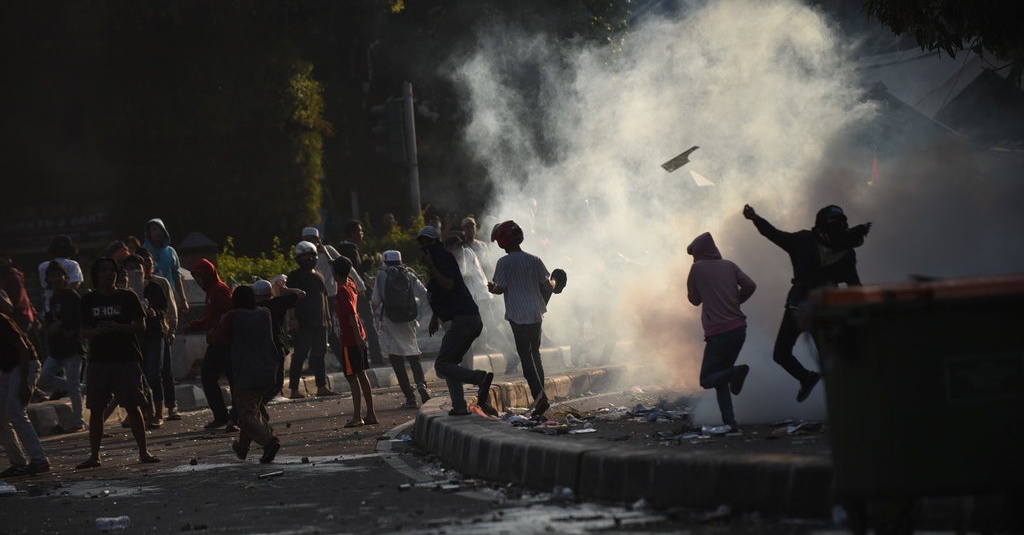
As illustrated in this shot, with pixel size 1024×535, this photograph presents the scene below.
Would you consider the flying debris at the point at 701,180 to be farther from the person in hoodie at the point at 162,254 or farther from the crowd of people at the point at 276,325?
the person in hoodie at the point at 162,254

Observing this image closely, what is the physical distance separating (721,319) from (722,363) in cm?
29

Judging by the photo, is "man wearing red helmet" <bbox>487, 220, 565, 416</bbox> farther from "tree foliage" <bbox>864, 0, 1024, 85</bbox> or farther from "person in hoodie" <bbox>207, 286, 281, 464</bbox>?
"tree foliage" <bbox>864, 0, 1024, 85</bbox>

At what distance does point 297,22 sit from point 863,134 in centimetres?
1434

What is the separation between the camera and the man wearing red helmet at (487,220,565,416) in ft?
44.7

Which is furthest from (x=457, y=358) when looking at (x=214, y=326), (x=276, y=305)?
(x=214, y=326)

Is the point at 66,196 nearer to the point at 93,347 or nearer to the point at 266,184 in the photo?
the point at 266,184

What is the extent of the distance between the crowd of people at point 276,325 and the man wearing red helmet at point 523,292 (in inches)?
0.4

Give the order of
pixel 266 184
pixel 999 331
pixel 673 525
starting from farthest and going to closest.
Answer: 1. pixel 266 184
2. pixel 673 525
3. pixel 999 331

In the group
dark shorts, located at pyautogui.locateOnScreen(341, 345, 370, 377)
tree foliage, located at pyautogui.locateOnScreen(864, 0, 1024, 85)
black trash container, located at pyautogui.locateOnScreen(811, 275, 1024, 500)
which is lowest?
black trash container, located at pyautogui.locateOnScreen(811, 275, 1024, 500)

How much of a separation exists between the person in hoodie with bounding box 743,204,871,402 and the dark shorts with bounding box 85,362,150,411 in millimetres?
4673

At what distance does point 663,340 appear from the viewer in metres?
15.4

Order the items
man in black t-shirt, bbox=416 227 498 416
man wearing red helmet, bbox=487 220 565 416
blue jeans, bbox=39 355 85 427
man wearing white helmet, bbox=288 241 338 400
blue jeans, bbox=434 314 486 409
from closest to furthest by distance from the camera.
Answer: blue jeans, bbox=434 314 486 409, man in black t-shirt, bbox=416 227 498 416, man wearing red helmet, bbox=487 220 565 416, blue jeans, bbox=39 355 85 427, man wearing white helmet, bbox=288 241 338 400

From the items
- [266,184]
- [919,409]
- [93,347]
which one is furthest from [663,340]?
[266,184]

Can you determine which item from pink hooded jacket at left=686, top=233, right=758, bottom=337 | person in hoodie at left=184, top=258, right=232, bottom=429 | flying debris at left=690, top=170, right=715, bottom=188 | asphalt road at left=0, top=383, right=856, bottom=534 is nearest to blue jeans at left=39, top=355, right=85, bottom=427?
asphalt road at left=0, top=383, right=856, bottom=534
